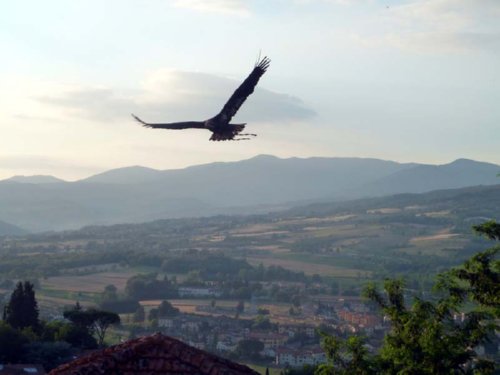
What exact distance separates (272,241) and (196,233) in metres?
23.8

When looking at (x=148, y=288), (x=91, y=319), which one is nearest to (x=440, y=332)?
(x=91, y=319)

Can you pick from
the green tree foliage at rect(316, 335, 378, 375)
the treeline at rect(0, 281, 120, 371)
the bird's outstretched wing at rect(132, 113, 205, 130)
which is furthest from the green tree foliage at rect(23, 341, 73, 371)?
the bird's outstretched wing at rect(132, 113, 205, 130)

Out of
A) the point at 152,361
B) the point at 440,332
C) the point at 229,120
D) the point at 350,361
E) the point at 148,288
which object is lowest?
the point at 148,288

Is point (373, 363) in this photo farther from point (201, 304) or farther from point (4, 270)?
point (4, 270)

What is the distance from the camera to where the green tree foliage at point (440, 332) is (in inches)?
498

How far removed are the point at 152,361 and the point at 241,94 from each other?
2.68 meters

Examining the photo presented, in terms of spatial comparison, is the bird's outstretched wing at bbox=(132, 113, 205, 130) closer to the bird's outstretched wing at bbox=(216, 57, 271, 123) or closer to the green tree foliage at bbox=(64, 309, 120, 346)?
the bird's outstretched wing at bbox=(216, 57, 271, 123)

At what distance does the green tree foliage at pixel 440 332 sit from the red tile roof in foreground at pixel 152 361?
18.1 feet

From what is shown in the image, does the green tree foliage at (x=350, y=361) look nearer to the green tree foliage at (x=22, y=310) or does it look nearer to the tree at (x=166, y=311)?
the green tree foliage at (x=22, y=310)

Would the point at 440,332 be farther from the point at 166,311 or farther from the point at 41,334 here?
the point at 166,311

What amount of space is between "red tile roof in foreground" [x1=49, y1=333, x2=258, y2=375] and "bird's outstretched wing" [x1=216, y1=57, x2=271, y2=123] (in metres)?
2.18

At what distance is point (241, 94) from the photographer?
8820 mm

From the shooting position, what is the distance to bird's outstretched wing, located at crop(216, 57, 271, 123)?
8.65 m

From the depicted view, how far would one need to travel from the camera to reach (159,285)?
97750mm
